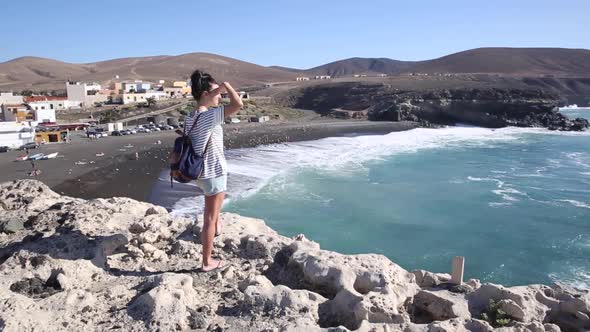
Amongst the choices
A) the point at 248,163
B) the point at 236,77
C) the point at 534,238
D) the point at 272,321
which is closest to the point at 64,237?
the point at 272,321

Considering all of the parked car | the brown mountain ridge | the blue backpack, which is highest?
the brown mountain ridge

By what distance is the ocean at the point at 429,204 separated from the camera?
1222cm

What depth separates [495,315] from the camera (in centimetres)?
370

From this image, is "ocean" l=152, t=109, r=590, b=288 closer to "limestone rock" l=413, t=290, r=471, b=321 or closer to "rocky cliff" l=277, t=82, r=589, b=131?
"limestone rock" l=413, t=290, r=471, b=321

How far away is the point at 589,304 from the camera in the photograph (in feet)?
13.2

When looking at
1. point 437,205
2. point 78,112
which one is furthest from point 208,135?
point 78,112

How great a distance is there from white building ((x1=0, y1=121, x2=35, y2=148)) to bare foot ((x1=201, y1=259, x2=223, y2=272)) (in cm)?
3087

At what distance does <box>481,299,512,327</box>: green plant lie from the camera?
353cm

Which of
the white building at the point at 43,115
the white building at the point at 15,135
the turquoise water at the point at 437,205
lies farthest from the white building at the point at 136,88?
the turquoise water at the point at 437,205

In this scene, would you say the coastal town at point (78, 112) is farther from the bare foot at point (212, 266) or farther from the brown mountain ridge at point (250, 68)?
the brown mountain ridge at point (250, 68)

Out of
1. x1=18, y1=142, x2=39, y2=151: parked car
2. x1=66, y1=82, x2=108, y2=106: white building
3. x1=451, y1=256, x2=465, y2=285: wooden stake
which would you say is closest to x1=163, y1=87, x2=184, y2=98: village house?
x1=66, y1=82, x2=108, y2=106: white building

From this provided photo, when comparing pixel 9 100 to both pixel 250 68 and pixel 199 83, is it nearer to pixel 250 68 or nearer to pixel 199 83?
pixel 199 83

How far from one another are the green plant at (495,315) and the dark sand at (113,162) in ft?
50.8

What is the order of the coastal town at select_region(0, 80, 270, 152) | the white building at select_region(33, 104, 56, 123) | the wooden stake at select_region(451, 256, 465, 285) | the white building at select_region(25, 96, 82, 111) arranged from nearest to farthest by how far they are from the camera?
1. the wooden stake at select_region(451, 256, 465, 285)
2. the coastal town at select_region(0, 80, 270, 152)
3. the white building at select_region(33, 104, 56, 123)
4. the white building at select_region(25, 96, 82, 111)
